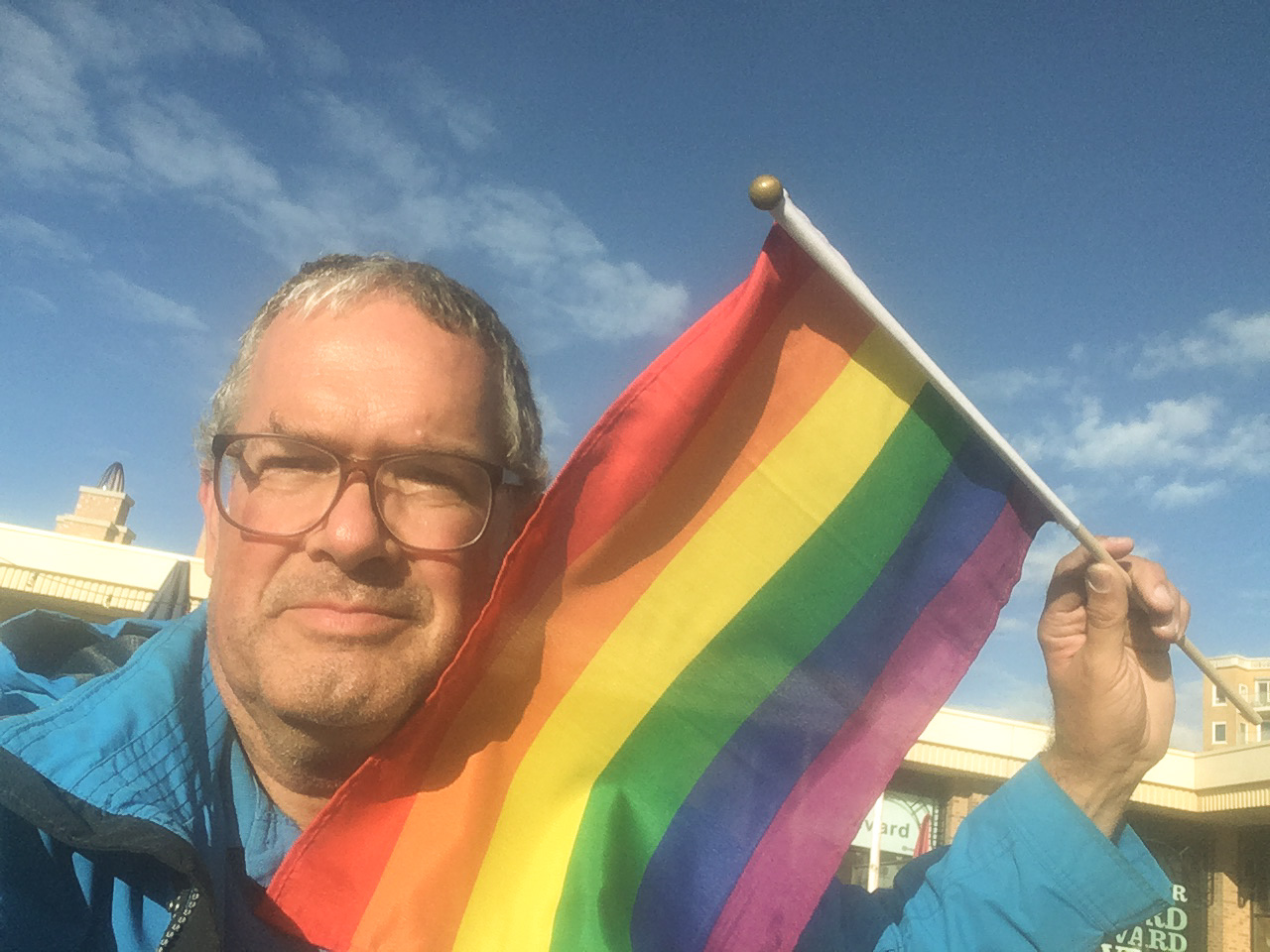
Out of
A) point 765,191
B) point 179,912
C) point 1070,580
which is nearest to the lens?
point 179,912

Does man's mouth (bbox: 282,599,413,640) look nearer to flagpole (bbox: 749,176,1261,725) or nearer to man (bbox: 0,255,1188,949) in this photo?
man (bbox: 0,255,1188,949)

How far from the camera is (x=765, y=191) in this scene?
5.24 ft

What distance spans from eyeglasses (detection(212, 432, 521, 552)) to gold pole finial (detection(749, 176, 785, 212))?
0.74 metres

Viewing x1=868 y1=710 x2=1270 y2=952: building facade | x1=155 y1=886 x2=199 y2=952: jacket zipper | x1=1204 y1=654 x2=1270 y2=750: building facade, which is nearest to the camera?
x1=155 y1=886 x2=199 y2=952: jacket zipper

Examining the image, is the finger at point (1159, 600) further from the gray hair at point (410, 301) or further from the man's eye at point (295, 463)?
the man's eye at point (295, 463)

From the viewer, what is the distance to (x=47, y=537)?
12.8 metres

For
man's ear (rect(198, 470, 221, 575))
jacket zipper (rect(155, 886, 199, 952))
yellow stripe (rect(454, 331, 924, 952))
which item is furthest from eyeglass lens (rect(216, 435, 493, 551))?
jacket zipper (rect(155, 886, 199, 952))

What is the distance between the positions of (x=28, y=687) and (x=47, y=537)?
13.1 meters

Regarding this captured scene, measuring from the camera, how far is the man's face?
5.39 ft

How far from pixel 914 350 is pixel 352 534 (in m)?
1.18

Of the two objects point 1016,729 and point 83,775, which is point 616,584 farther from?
point 1016,729

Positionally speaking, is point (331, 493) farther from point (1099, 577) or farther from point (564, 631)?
point (1099, 577)

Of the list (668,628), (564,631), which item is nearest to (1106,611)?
(668,628)

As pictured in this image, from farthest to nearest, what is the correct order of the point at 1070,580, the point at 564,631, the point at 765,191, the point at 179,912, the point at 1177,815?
the point at 1177,815 → the point at 1070,580 → the point at 564,631 → the point at 765,191 → the point at 179,912
